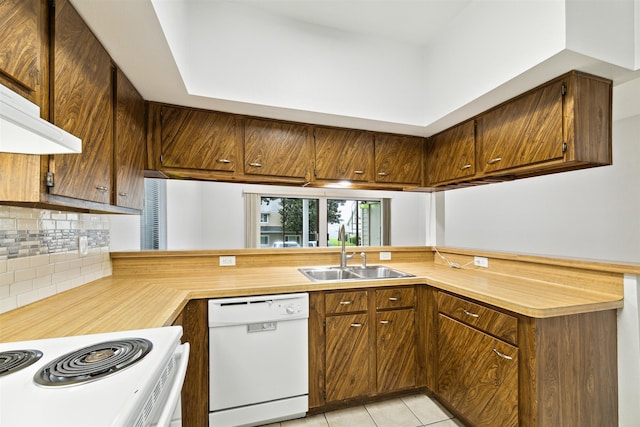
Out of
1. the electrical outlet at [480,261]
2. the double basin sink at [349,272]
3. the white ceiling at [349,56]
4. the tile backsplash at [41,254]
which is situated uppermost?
the white ceiling at [349,56]

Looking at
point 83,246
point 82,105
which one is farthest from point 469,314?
point 83,246

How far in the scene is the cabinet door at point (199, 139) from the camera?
79.3 inches

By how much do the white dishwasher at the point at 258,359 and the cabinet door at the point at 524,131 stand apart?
1629 millimetres

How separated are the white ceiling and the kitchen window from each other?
257cm

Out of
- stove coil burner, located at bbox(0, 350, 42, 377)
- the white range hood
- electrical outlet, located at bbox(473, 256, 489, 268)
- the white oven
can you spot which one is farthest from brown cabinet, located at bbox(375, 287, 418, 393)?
the white range hood

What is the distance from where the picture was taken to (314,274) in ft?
7.93

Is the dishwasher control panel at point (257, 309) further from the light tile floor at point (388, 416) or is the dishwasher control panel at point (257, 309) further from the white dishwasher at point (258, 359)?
the light tile floor at point (388, 416)

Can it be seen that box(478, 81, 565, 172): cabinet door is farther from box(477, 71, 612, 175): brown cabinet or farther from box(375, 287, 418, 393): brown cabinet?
box(375, 287, 418, 393): brown cabinet

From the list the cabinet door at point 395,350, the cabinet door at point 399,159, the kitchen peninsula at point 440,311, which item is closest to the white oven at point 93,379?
the kitchen peninsula at point 440,311

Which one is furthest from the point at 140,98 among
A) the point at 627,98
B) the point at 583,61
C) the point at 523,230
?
the point at 523,230

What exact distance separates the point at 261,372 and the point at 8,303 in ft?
4.19

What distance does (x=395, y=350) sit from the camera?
204 cm

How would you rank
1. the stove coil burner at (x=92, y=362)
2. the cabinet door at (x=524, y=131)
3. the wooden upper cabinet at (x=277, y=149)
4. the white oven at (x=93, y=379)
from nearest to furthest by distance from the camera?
the white oven at (x=93, y=379), the stove coil burner at (x=92, y=362), the cabinet door at (x=524, y=131), the wooden upper cabinet at (x=277, y=149)

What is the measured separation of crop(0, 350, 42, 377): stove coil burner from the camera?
2.61ft
